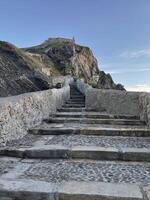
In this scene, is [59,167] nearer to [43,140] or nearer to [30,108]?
[43,140]

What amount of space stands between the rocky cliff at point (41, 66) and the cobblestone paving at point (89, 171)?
21.0 metres

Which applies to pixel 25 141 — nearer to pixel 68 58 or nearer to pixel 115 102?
pixel 115 102

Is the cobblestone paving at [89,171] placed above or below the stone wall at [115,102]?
below

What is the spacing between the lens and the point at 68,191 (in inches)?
176

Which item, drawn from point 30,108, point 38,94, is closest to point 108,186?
point 30,108

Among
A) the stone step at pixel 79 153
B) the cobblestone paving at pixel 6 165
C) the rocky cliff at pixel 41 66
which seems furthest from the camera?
the rocky cliff at pixel 41 66

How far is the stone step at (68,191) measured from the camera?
438 centimetres

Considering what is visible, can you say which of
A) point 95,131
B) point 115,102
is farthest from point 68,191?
point 115,102

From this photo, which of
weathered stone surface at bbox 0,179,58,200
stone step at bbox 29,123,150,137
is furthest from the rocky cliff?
weathered stone surface at bbox 0,179,58,200

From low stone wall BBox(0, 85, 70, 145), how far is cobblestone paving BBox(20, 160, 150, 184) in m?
1.16

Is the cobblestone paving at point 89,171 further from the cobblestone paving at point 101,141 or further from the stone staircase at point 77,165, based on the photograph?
the cobblestone paving at point 101,141

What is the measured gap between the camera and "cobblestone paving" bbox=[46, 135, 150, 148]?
23.9 feet

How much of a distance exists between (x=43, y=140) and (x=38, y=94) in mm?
2343

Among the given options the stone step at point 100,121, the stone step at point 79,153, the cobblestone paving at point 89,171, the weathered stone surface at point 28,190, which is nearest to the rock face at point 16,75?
the stone step at point 100,121
